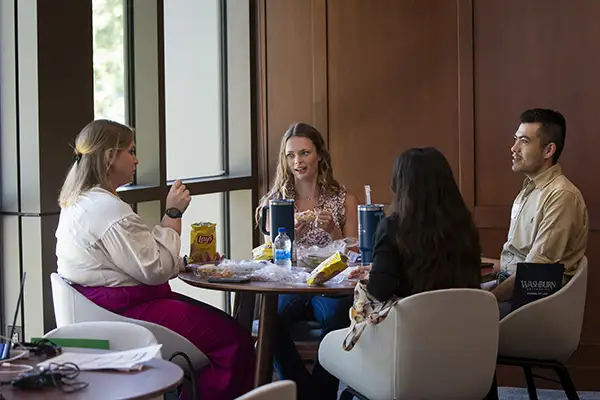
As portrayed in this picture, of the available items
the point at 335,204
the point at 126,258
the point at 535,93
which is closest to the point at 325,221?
the point at 335,204

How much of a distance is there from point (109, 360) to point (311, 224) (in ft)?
6.45

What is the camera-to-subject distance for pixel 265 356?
349 centimetres

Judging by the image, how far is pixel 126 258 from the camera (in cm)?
317

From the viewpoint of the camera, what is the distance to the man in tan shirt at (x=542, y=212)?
354 centimetres

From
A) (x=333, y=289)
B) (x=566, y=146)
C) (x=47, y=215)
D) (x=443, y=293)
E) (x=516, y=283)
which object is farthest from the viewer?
(x=566, y=146)

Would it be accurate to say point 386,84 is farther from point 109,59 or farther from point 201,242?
point 201,242

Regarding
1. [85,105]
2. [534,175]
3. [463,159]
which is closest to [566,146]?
[463,159]

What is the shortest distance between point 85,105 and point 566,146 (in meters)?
2.41

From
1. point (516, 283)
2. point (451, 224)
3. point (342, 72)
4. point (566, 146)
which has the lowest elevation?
point (516, 283)

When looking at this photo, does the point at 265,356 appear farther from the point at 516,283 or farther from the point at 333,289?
the point at 516,283

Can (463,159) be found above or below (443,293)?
above

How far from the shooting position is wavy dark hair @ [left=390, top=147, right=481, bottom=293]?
2836 mm

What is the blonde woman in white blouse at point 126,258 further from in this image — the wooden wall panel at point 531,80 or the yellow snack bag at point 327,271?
the wooden wall panel at point 531,80

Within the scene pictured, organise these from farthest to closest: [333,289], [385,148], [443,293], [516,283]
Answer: [385,148]
[516,283]
[333,289]
[443,293]
